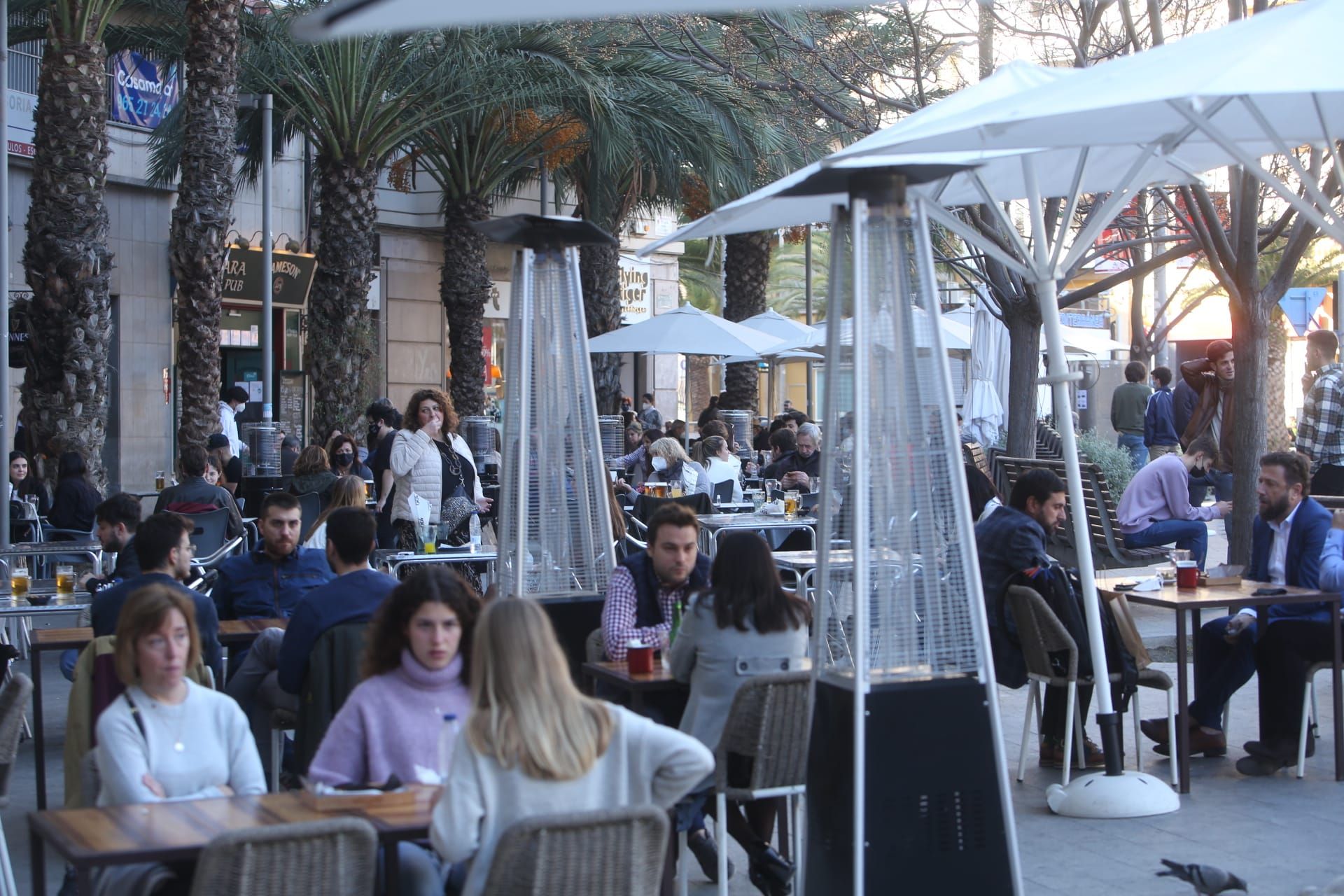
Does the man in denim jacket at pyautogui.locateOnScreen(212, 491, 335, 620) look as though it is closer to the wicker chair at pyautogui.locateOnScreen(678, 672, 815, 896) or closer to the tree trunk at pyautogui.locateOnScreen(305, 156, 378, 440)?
the wicker chair at pyautogui.locateOnScreen(678, 672, 815, 896)

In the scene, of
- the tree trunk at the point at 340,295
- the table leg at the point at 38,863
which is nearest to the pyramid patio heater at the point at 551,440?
the table leg at the point at 38,863

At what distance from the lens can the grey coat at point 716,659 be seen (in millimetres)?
5266

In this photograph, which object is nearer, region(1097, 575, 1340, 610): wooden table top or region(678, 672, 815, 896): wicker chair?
region(678, 672, 815, 896): wicker chair

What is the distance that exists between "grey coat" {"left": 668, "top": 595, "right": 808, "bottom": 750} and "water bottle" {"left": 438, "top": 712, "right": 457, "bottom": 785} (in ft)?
3.78

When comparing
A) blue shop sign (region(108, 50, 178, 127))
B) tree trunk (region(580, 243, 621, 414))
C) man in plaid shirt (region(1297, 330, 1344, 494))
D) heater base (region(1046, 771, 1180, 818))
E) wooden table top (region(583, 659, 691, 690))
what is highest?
blue shop sign (region(108, 50, 178, 127))

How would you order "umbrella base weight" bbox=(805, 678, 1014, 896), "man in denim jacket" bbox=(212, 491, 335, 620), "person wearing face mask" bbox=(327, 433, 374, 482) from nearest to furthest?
1. "umbrella base weight" bbox=(805, 678, 1014, 896)
2. "man in denim jacket" bbox=(212, 491, 335, 620)
3. "person wearing face mask" bbox=(327, 433, 374, 482)

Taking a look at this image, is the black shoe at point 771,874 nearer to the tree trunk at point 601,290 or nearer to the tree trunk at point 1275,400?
the tree trunk at point 1275,400

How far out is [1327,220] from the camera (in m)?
5.57

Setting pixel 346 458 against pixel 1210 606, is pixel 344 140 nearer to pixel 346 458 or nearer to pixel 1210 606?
pixel 346 458

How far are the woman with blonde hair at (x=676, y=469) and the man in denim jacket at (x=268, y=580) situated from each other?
6.88 metres

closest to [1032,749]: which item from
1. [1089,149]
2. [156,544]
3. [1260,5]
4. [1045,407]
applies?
[1089,149]

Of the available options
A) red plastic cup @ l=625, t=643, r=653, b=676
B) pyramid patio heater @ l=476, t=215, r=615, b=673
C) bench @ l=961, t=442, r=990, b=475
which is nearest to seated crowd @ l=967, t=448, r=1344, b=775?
pyramid patio heater @ l=476, t=215, r=615, b=673

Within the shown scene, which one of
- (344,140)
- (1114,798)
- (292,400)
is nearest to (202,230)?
(344,140)

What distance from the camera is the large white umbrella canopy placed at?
59.2ft
